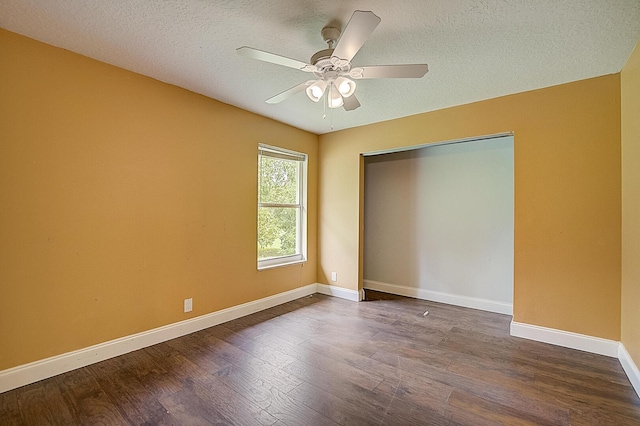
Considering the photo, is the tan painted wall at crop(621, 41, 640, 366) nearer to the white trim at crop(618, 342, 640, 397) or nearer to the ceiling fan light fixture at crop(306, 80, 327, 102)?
the white trim at crop(618, 342, 640, 397)

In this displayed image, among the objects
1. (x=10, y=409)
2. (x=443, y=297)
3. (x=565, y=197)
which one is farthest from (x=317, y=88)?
(x=443, y=297)

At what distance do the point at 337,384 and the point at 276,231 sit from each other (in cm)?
230

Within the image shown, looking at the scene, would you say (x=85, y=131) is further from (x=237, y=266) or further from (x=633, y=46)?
(x=633, y=46)

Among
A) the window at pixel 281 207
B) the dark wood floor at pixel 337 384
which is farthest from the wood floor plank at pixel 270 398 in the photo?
the window at pixel 281 207

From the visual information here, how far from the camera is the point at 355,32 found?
1.56 meters

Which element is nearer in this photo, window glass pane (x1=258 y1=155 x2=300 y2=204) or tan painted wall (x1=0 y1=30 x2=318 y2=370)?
tan painted wall (x1=0 y1=30 x2=318 y2=370)

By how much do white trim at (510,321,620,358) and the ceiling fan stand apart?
2.72 meters

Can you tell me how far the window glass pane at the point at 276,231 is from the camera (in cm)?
384

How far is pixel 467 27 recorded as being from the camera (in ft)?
6.39

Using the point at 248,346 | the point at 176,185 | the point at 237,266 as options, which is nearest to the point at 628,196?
the point at 248,346

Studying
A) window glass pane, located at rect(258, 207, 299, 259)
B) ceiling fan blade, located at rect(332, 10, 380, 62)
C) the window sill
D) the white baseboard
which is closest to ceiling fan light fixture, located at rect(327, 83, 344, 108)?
ceiling fan blade, located at rect(332, 10, 380, 62)

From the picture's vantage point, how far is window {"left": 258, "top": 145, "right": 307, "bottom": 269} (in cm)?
385

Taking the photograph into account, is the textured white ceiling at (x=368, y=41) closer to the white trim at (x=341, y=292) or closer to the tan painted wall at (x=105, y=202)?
the tan painted wall at (x=105, y=202)

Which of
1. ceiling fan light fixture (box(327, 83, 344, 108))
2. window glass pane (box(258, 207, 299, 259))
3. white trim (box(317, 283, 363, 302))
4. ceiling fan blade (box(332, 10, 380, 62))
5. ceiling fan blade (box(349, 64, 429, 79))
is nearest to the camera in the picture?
ceiling fan blade (box(332, 10, 380, 62))
